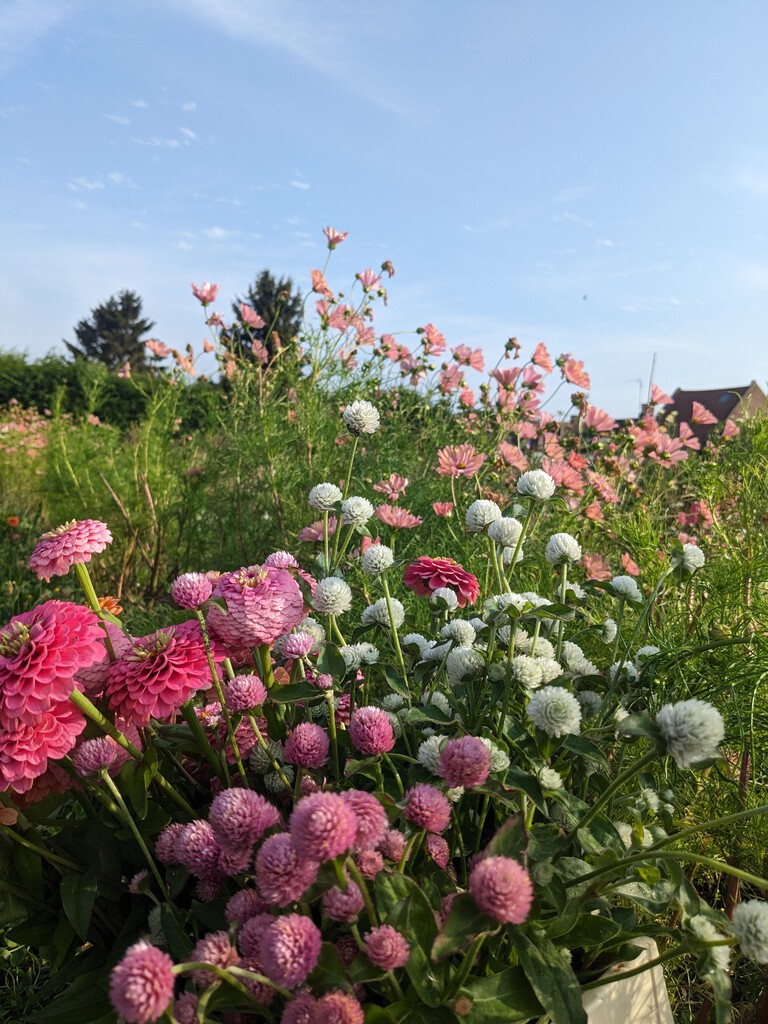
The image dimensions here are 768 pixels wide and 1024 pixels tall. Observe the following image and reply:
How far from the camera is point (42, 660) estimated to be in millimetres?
794

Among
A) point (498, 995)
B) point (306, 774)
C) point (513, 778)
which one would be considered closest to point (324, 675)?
point (306, 774)

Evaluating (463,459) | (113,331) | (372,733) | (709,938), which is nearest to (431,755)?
(372,733)

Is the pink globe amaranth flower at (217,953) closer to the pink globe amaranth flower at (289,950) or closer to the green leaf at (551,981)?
the pink globe amaranth flower at (289,950)

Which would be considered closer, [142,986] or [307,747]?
[142,986]

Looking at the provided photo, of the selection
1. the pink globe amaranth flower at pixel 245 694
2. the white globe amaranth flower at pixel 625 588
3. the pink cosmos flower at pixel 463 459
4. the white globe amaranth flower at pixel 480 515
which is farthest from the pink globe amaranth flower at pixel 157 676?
the pink cosmos flower at pixel 463 459

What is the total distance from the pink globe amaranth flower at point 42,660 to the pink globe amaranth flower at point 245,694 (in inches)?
6.3

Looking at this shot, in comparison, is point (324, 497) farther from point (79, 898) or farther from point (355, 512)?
point (79, 898)

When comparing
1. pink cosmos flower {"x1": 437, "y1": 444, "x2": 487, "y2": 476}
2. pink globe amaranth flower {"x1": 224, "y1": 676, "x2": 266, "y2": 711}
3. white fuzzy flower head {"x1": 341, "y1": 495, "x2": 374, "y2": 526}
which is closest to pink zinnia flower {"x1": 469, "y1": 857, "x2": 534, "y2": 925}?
pink globe amaranth flower {"x1": 224, "y1": 676, "x2": 266, "y2": 711}

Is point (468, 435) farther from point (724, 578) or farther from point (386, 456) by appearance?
point (724, 578)

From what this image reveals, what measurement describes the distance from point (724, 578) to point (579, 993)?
0.95m

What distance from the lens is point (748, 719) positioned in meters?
1.16

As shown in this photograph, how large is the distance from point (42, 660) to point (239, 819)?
0.28 meters

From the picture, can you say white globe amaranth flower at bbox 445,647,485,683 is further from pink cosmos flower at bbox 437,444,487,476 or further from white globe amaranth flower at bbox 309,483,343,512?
pink cosmos flower at bbox 437,444,487,476

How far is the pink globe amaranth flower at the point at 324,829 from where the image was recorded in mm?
591
